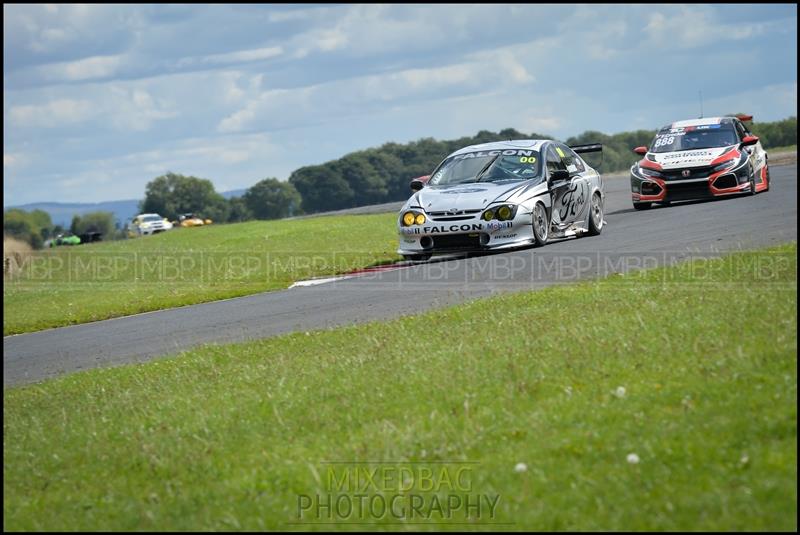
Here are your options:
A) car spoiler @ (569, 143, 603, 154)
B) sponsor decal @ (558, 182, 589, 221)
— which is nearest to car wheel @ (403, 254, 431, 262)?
sponsor decal @ (558, 182, 589, 221)

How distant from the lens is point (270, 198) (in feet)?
252

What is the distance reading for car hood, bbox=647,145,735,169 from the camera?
2052cm

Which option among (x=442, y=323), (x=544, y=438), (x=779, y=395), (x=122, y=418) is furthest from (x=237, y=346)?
(x=779, y=395)

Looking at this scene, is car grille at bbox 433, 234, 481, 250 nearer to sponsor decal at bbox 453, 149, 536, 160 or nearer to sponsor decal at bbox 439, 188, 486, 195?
sponsor decal at bbox 439, 188, 486, 195

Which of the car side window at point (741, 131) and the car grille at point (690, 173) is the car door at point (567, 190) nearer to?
the car grille at point (690, 173)

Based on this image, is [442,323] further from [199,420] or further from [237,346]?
[199,420]

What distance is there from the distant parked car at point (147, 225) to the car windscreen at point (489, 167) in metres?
53.6

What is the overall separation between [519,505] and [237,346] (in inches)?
224

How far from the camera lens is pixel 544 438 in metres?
5.82

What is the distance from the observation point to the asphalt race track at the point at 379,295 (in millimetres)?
11578

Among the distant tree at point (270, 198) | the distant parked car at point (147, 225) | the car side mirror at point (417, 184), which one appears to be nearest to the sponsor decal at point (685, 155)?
the car side mirror at point (417, 184)

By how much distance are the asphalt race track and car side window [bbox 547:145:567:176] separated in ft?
3.91
